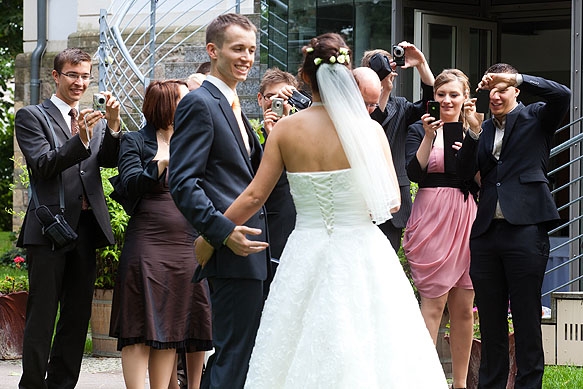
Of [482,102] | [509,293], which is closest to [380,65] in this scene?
[509,293]

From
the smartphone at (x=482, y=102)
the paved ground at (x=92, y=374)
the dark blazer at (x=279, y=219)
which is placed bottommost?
the paved ground at (x=92, y=374)

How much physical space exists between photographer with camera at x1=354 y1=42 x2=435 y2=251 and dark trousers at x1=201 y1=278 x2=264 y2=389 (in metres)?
1.87

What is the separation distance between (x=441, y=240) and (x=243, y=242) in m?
2.40

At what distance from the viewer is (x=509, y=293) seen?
6359mm

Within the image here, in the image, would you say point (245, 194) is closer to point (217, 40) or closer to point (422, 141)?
point (217, 40)

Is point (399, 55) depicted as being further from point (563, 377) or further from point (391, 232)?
point (563, 377)

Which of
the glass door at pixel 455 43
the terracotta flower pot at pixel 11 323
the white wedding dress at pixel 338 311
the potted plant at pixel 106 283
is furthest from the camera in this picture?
the glass door at pixel 455 43

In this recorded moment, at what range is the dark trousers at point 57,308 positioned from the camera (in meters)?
6.23

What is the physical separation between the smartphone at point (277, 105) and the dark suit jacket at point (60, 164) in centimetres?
102

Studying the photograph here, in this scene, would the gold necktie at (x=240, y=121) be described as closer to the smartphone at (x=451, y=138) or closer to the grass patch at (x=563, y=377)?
the smartphone at (x=451, y=138)

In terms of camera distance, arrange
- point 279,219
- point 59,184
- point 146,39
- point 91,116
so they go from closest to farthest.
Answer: point 91,116, point 279,219, point 59,184, point 146,39

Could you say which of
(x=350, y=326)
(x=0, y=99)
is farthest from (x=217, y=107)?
(x=0, y=99)

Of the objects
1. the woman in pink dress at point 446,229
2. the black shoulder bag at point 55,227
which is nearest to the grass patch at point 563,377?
the woman in pink dress at point 446,229

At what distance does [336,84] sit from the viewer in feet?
15.8
